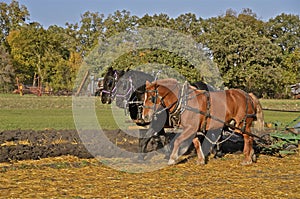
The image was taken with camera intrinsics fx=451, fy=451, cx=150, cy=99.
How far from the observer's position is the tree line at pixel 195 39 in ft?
160

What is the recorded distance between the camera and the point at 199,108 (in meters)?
10.1

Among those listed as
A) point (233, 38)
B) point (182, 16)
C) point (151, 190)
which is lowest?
point (151, 190)

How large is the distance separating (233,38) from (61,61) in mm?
24689

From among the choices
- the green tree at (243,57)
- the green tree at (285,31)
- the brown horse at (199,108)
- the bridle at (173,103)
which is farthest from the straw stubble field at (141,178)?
the green tree at (285,31)

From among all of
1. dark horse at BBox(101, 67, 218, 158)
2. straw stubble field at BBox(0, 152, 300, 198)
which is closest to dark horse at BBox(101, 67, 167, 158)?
dark horse at BBox(101, 67, 218, 158)

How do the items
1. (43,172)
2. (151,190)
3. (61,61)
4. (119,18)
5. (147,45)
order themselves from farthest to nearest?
(61,61)
(119,18)
(147,45)
(43,172)
(151,190)

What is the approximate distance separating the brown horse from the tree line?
26.6 m

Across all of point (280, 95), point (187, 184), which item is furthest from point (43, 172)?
point (280, 95)

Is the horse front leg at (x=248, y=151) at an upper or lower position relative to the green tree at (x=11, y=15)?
lower

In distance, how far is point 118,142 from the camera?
12.9 m

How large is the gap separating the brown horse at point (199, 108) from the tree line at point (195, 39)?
26615 millimetres

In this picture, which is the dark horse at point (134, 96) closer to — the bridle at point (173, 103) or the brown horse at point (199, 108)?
the bridle at point (173, 103)

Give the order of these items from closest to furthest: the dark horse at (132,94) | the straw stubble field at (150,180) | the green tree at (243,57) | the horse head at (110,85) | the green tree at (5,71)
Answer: the straw stubble field at (150,180) → the dark horse at (132,94) → the horse head at (110,85) → the green tree at (243,57) → the green tree at (5,71)

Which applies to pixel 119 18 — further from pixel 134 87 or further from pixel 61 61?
pixel 134 87
